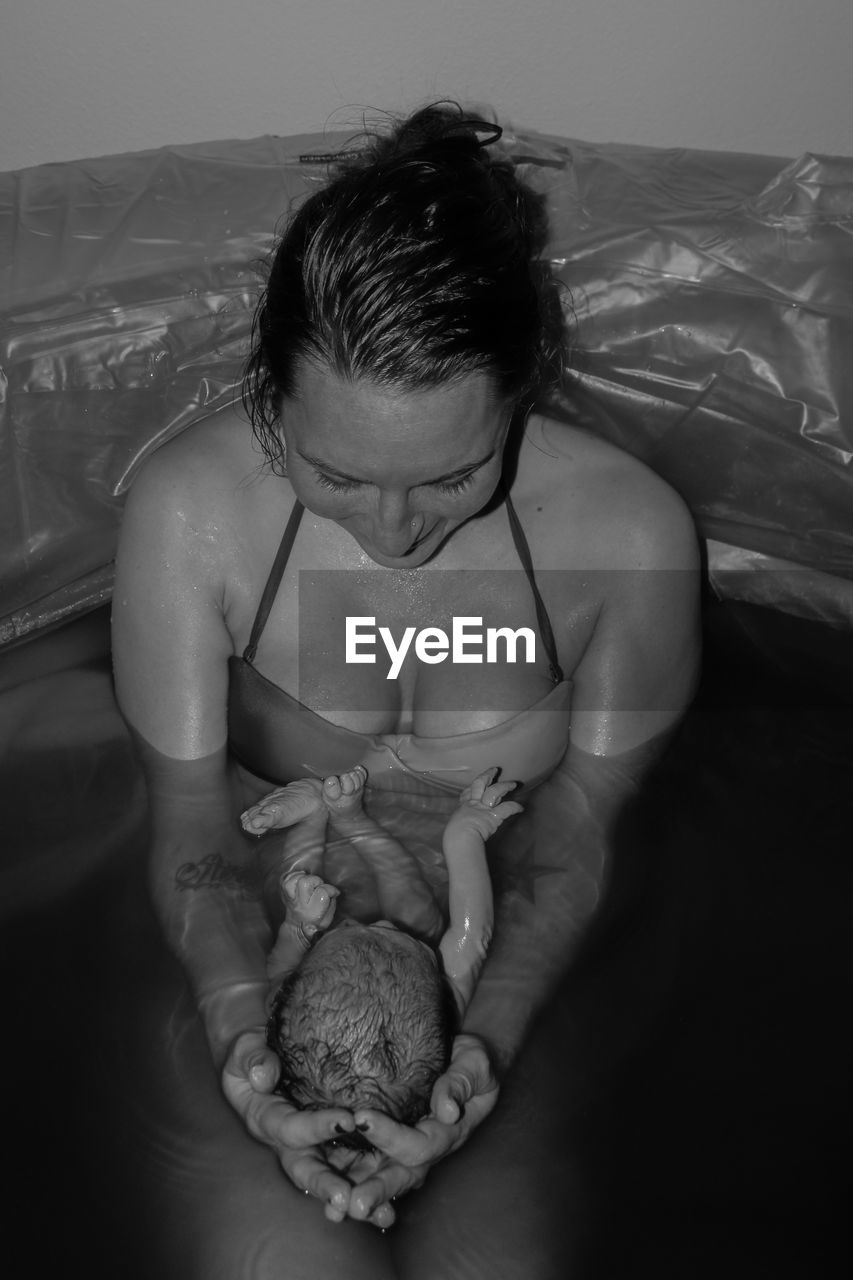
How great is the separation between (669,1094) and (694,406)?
107 cm

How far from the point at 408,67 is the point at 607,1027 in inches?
60.9

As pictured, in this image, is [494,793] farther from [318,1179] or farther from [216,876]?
[318,1179]

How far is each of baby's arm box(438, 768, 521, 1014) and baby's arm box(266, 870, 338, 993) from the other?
0.17 m

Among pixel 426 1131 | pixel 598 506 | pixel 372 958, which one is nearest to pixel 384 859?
pixel 372 958

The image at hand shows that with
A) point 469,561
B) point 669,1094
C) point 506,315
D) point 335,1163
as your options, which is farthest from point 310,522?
point 669,1094

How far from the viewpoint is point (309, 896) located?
152 cm

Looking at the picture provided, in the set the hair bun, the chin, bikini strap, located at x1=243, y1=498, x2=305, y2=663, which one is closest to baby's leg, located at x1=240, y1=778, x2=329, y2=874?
bikini strap, located at x1=243, y1=498, x2=305, y2=663

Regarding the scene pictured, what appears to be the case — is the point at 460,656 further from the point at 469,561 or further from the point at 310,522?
the point at 310,522

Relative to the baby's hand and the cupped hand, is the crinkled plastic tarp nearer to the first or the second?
the baby's hand

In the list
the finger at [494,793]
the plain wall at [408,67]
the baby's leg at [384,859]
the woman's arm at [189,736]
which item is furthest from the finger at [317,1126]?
the plain wall at [408,67]

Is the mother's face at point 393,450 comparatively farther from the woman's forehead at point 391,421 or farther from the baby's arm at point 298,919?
the baby's arm at point 298,919

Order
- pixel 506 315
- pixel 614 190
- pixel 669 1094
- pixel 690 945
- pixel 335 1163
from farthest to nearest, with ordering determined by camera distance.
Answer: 1. pixel 614 190
2. pixel 690 945
3. pixel 669 1094
4. pixel 335 1163
5. pixel 506 315

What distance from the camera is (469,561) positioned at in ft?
5.64

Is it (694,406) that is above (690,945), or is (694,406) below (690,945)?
above
